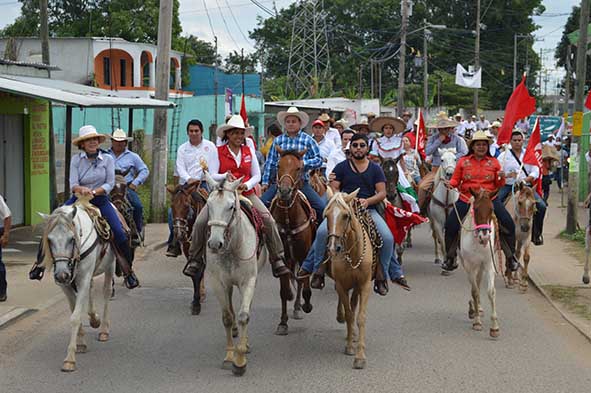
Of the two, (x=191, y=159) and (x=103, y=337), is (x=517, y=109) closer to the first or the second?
(x=191, y=159)

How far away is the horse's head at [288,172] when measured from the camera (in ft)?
34.2

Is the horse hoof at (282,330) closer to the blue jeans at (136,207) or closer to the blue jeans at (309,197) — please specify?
the blue jeans at (309,197)

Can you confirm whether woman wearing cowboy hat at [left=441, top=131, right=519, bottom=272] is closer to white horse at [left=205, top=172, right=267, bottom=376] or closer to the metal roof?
white horse at [left=205, top=172, right=267, bottom=376]

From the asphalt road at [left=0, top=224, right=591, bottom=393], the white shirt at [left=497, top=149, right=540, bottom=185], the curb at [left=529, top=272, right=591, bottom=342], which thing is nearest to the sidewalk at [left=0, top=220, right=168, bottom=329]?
the asphalt road at [left=0, top=224, right=591, bottom=393]

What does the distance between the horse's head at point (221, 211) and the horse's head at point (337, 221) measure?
96cm

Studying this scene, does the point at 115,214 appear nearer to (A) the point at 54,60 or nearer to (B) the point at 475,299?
(B) the point at 475,299

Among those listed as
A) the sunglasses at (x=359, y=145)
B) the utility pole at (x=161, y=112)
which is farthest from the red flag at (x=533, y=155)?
the utility pole at (x=161, y=112)

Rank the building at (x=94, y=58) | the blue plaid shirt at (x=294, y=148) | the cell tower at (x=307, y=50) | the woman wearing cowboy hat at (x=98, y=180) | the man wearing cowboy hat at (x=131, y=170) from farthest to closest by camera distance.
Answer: the cell tower at (x=307, y=50), the building at (x=94, y=58), the man wearing cowboy hat at (x=131, y=170), the blue plaid shirt at (x=294, y=148), the woman wearing cowboy hat at (x=98, y=180)

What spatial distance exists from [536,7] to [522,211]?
7592 centimetres

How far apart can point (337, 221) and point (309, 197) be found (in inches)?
104

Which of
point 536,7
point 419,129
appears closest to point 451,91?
point 536,7

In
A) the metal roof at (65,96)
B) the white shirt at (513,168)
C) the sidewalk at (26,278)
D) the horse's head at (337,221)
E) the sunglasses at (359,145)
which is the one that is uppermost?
the metal roof at (65,96)

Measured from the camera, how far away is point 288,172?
1055cm

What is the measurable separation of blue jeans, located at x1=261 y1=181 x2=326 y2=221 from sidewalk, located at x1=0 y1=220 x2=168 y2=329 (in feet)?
11.2
